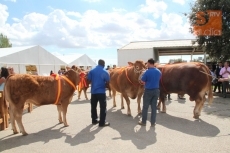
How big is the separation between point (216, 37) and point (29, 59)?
1461 cm

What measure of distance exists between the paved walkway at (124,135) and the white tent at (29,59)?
36.8 feet

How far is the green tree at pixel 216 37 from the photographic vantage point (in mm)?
11141

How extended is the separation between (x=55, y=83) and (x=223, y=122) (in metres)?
4.64

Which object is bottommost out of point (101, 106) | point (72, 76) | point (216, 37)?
point (101, 106)

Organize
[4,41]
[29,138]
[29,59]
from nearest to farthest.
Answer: [29,138]
[29,59]
[4,41]

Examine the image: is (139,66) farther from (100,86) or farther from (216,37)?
(216,37)

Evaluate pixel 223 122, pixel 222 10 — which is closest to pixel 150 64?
pixel 223 122

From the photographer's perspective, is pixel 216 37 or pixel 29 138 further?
pixel 216 37

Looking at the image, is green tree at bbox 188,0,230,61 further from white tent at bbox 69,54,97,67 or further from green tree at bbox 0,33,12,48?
green tree at bbox 0,33,12,48

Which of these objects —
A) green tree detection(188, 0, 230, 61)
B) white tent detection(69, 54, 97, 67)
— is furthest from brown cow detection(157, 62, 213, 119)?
white tent detection(69, 54, 97, 67)

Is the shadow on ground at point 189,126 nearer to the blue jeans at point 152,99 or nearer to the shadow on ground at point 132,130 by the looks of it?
the blue jeans at point 152,99

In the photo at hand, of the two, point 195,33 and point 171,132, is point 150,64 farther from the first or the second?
point 195,33

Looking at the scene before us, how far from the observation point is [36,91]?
18.2 ft

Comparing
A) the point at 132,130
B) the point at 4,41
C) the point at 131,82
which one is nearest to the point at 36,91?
the point at 132,130
